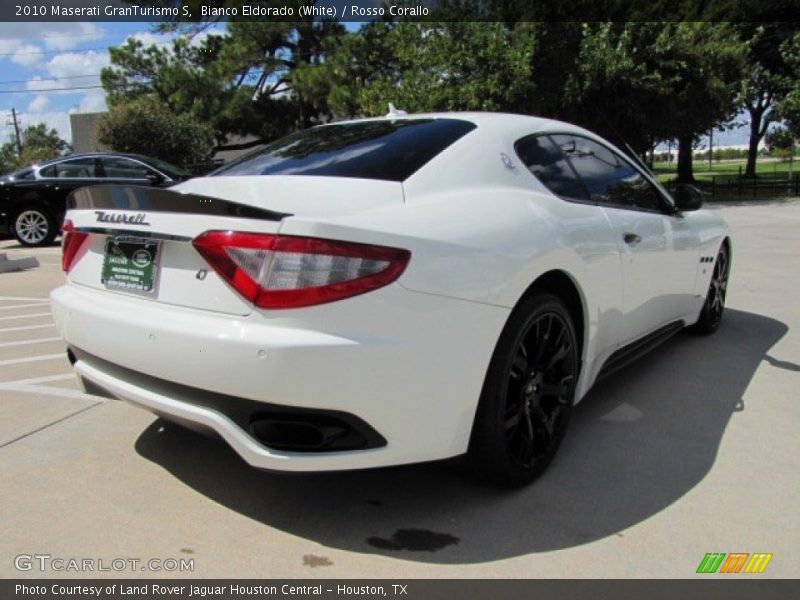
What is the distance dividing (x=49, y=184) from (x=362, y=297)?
11800 millimetres

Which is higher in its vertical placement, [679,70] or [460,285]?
[679,70]

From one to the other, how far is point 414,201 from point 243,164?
1.31 metres

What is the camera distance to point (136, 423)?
3.65m

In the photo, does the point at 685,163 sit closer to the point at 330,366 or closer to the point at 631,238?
the point at 631,238

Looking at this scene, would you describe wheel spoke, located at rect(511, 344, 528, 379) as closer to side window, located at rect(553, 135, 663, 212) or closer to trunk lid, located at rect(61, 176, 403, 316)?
trunk lid, located at rect(61, 176, 403, 316)

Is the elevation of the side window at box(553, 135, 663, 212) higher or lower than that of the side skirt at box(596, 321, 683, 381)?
higher

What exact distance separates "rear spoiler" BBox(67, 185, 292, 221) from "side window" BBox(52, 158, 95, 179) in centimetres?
1030

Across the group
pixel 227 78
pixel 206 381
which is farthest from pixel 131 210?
pixel 227 78

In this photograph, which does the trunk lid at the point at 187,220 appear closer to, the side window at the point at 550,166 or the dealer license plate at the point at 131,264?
the dealer license plate at the point at 131,264

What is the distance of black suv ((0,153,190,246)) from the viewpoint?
39.6 feet

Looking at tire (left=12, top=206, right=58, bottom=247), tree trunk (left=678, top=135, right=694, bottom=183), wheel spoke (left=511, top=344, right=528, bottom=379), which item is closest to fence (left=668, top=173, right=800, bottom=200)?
tree trunk (left=678, top=135, right=694, bottom=183)

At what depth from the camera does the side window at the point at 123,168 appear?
12.1 meters

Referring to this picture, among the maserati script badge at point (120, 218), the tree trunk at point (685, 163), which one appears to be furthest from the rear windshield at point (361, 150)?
the tree trunk at point (685, 163)
